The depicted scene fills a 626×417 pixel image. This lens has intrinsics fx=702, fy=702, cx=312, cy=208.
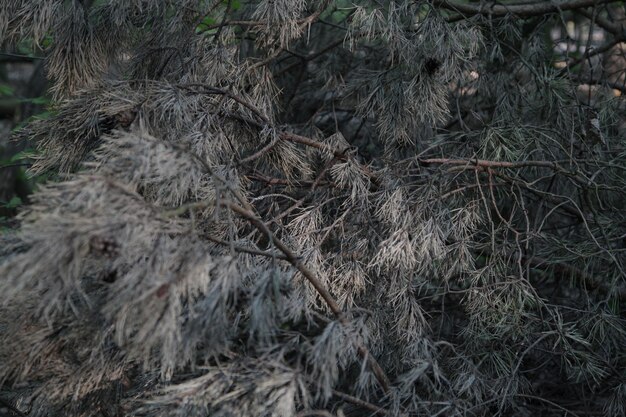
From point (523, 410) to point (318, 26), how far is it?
87.4 inches

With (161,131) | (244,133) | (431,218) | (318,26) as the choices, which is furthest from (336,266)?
(318,26)

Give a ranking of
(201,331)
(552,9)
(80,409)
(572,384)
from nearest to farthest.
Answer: (201,331), (80,409), (572,384), (552,9)

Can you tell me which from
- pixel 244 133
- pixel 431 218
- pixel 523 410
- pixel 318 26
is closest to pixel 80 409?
pixel 244 133


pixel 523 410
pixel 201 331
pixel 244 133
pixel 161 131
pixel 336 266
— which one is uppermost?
pixel 161 131

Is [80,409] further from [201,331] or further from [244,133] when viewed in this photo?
[244,133]

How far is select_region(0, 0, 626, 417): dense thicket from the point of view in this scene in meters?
1.66

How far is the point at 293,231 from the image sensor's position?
249 cm

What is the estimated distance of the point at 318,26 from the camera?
3740 millimetres

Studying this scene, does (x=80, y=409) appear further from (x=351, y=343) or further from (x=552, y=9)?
(x=552, y=9)

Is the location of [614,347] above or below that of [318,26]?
below

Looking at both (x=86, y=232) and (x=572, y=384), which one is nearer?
(x=86, y=232)

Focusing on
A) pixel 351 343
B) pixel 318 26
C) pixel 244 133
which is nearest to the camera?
pixel 351 343

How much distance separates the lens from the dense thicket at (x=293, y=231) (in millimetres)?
1657

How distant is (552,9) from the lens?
3.18 m
